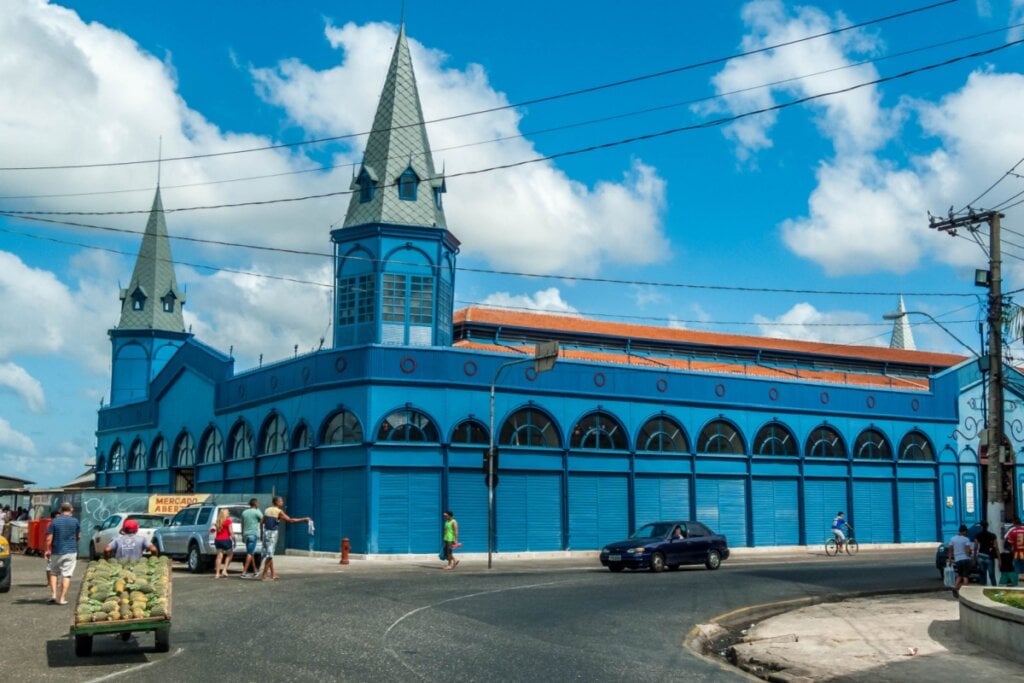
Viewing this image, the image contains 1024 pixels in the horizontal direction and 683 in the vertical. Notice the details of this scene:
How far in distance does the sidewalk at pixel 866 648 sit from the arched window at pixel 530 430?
62.6ft

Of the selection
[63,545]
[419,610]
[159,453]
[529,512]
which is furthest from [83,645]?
[159,453]

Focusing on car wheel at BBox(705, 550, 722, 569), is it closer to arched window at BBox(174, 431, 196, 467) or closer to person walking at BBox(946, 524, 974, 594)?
person walking at BBox(946, 524, 974, 594)

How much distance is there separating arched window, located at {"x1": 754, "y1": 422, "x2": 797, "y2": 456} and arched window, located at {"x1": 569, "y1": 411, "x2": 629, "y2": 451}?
668 cm

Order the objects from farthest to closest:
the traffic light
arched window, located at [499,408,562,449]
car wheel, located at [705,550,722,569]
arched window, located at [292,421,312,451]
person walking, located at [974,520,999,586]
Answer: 1. arched window, located at [292,421,312,451]
2. arched window, located at [499,408,562,449]
3. the traffic light
4. car wheel, located at [705,550,722,569]
5. person walking, located at [974,520,999,586]

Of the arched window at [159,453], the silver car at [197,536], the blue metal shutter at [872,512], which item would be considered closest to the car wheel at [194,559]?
the silver car at [197,536]

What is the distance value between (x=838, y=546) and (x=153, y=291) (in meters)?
37.2

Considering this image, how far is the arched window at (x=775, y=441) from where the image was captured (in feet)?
147

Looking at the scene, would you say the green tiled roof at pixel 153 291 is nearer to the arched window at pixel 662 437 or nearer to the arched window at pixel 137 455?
the arched window at pixel 137 455

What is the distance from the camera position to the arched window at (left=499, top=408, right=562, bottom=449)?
38781 mm

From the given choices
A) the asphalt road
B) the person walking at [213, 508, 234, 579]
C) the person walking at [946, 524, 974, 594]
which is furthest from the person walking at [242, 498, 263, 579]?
the person walking at [946, 524, 974, 594]

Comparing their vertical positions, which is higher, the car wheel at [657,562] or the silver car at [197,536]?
the silver car at [197,536]

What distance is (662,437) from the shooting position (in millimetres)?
42188

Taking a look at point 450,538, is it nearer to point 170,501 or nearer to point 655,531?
point 655,531

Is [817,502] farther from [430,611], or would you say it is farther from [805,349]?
[430,611]
